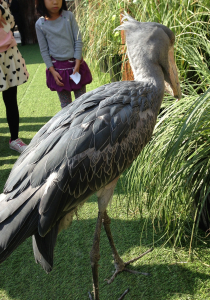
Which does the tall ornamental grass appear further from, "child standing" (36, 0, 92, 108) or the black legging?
the black legging

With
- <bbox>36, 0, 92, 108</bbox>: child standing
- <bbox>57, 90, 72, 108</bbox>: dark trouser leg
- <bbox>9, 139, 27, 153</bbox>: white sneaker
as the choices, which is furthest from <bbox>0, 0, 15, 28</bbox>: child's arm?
<bbox>9, 139, 27, 153</bbox>: white sneaker

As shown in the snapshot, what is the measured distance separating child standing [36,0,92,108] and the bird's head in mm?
1241

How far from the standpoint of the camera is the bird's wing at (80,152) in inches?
63.2

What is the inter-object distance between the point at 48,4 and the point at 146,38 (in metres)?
1.50

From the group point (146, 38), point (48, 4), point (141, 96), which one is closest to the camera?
point (141, 96)

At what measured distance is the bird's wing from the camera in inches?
63.2

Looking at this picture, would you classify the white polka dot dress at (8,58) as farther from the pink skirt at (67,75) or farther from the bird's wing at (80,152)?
the bird's wing at (80,152)

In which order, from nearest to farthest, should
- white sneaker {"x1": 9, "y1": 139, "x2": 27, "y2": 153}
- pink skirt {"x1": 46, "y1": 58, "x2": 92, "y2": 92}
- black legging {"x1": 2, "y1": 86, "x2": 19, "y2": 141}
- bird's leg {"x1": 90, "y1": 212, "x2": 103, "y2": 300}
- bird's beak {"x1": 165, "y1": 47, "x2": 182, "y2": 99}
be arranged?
bird's leg {"x1": 90, "y1": 212, "x2": 103, "y2": 300}, bird's beak {"x1": 165, "y1": 47, "x2": 182, "y2": 99}, pink skirt {"x1": 46, "y1": 58, "x2": 92, "y2": 92}, black legging {"x1": 2, "y1": 86, "x2": 19, "y2": 141}, white sneaker {"x1": 9, "y1": 139, "x2": 27, "y2": 153}

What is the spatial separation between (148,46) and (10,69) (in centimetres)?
200

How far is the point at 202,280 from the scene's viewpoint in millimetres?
2000

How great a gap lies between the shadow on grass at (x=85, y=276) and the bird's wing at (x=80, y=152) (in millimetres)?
→ 701

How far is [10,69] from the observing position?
3465 mm

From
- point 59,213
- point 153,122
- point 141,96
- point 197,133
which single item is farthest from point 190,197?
point 59,213

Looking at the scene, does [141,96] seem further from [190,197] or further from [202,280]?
[202,280]
